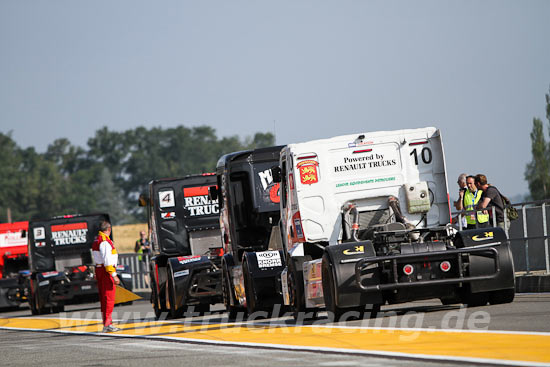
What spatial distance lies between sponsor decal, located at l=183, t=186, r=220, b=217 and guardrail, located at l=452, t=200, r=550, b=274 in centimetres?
531

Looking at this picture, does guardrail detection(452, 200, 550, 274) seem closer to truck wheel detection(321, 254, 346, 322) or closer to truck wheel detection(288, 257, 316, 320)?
truck wheel detection(288, 257, 316, 320)

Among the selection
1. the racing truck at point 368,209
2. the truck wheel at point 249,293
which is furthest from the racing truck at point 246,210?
the racing truck at point 368,209

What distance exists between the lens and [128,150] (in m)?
171

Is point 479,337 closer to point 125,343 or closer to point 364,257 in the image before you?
point 364,257

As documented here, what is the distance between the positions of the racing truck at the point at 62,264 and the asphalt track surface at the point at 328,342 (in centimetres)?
1022

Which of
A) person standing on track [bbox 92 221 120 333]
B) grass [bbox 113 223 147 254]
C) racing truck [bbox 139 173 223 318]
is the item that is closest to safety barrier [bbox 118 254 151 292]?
racing truck [bbox 139 173 223 318]

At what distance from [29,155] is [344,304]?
5823 inches

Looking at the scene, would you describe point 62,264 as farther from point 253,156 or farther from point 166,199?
point 253,156

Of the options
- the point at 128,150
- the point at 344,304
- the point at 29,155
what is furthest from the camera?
the point at 128,150

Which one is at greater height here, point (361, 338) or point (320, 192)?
point (320, 192)

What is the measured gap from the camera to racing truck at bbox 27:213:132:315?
28.2 m

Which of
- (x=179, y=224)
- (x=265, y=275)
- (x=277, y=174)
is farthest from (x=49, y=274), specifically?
(x=277, y=174)

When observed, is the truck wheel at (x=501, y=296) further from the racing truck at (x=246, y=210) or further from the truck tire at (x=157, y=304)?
the truck tire at (x=157, y=304)

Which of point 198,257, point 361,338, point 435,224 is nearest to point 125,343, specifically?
point 361,338
